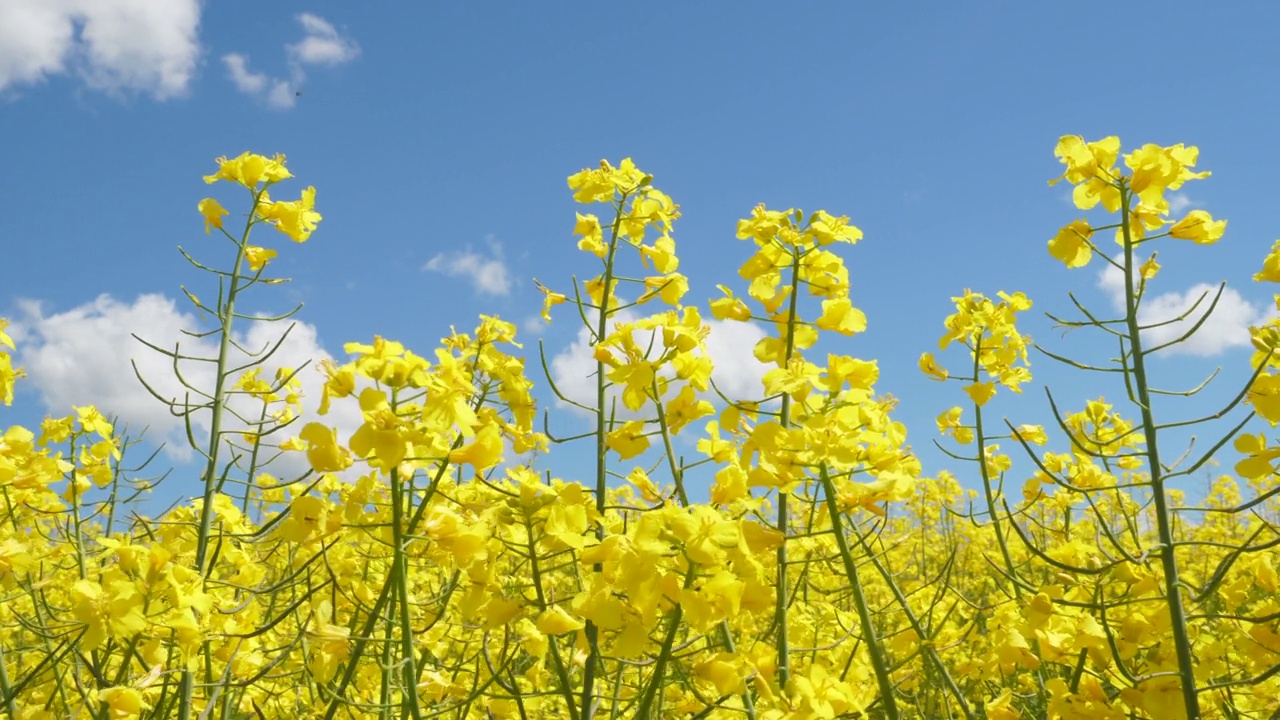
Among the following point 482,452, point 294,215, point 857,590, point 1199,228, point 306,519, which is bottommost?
point 857,590

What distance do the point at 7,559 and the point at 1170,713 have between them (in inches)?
134

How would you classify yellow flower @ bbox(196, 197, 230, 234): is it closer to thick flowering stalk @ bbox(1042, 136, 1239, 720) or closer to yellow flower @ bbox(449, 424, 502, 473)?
yellow flower @ bbox(449, 424, 502, 473)

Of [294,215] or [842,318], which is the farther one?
[294,215]

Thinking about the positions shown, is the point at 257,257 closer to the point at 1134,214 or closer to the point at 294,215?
the point at 294,215

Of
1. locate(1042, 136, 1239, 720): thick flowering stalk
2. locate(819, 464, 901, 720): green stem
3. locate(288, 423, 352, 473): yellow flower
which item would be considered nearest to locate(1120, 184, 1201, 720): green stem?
locate(1042, 136, 1239, 720): thick flowering stalk

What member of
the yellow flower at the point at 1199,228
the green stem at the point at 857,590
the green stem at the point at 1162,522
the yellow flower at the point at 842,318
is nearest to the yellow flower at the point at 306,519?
the green stem at the point at 857,590

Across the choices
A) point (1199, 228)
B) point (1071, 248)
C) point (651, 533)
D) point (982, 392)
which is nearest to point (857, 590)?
point (651, 533)

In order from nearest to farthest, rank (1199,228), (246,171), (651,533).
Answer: (651,533) → (1199,228) → (246,171)

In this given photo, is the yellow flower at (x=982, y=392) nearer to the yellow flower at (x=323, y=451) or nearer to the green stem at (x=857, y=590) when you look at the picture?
the green stem at (x=857, y=590)

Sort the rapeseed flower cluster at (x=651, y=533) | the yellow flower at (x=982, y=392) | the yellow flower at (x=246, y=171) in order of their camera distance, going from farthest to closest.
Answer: the yellow flower at (x=982, y=392)
the yellow flower at (x=246, y=171)
the rapeseed flower cluster at (x=651, y=533)

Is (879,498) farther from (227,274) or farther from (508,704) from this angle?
(227,274)

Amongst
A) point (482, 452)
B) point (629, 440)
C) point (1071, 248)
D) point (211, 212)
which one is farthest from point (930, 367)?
point (211, 212)

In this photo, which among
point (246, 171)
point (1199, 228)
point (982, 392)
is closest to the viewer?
point (1199, 228)

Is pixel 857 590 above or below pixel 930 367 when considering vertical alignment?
below
